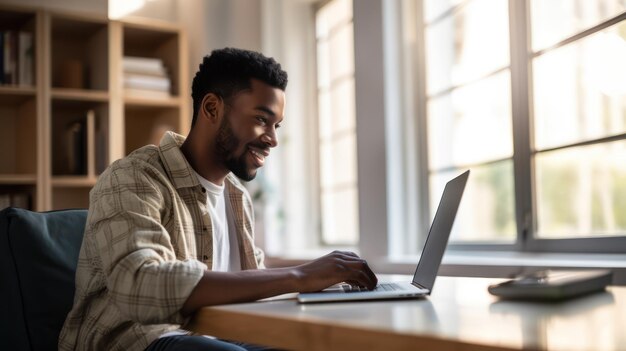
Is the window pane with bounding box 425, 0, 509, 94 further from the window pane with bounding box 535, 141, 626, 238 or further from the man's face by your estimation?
the man's face

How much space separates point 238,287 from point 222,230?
66cm

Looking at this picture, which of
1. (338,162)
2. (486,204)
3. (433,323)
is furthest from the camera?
(338,162)

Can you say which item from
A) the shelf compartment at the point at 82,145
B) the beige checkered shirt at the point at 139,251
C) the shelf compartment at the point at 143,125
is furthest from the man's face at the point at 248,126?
the shelf compartment at the point at 143,125

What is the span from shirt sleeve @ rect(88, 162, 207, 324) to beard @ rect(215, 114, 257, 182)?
0.34m

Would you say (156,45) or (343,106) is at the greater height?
(156,45)

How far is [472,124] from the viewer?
281 cm

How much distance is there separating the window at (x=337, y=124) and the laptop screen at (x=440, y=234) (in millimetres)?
2112

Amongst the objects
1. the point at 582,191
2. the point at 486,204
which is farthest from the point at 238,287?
the point at 486,204

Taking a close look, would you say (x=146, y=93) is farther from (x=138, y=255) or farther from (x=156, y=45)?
(x=138, y=255)

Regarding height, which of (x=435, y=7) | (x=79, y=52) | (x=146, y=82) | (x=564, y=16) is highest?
(x=79, y=52)

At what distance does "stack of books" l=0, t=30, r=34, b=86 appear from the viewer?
361cm

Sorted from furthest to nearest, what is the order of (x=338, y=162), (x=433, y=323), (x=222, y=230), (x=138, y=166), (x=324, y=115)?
(x=324, y=115)
(x=338, y=162)
(x=222, y=230)
(x=138, y=166)
(x=433, y=323)

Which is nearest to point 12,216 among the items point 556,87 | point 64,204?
point 556,87

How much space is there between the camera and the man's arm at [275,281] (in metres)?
1.30
